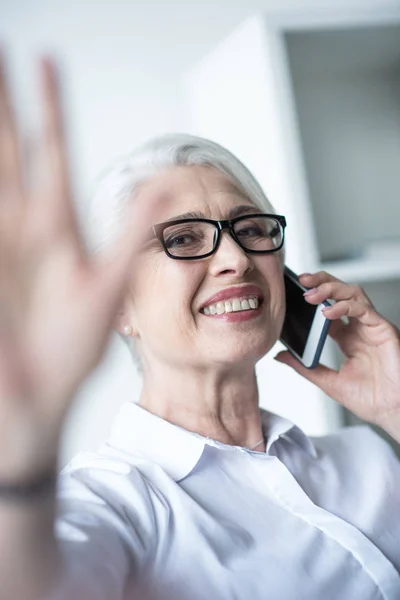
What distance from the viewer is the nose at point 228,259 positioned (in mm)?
1163

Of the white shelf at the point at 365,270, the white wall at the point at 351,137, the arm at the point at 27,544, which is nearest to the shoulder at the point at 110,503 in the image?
the arm at the point at 27,544

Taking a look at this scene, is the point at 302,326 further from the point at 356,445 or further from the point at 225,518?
the point at 225,518

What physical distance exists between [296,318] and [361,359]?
0.55ft

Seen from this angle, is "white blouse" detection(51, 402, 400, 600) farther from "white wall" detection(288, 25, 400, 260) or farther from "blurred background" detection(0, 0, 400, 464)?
"white wall" detection(288, 25, 400, 260)

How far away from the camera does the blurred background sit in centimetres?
187

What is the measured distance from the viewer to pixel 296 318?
1.40 meters

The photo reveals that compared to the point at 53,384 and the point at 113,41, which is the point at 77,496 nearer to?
the point at 53,384

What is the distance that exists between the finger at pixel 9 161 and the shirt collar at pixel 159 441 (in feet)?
1.99

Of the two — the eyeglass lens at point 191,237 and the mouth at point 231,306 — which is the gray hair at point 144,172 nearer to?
the eyeglass lens at point 191,237

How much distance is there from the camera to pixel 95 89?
7.40ft

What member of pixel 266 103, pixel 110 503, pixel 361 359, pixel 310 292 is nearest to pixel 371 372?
pixel 361 359

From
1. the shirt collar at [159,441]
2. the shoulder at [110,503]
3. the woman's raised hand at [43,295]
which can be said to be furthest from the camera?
the shirt collar at [159,441]

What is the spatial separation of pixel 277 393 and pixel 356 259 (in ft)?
1.42

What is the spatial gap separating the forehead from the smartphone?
22 cm
